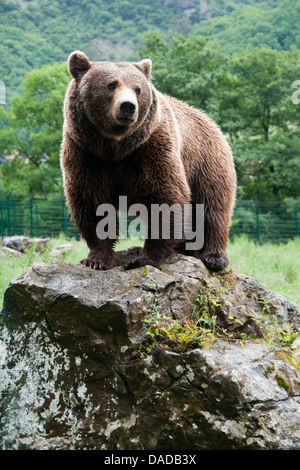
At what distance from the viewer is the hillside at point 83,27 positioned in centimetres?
2955

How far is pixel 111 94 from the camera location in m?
4.12

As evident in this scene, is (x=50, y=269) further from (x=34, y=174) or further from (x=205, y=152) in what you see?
(x=34, y=174)

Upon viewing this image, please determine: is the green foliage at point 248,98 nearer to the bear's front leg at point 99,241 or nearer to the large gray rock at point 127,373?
the bear's front leg at point 99,241

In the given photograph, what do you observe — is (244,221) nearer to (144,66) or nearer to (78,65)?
(144,66)

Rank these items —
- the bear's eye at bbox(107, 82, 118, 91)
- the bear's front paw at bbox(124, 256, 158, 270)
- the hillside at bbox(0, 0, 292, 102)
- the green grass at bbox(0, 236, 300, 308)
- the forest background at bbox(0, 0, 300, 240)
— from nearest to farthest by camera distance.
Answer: the bear's eye at bbox(107, 82, 118, 91) < the bear's front paw at bbox(124, 256, 158, 270) < the green grass at bbox(0, 236, 300, 308) < the forest background at bbox(0, 0, 300, 240) < the hillside at bbox(0, 0, 292, 102)

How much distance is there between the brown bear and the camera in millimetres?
4176

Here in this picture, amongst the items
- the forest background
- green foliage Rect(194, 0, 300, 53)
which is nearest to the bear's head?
the forest background

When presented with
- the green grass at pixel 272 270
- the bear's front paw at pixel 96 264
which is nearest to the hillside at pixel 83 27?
the green grass at pixel 272 270

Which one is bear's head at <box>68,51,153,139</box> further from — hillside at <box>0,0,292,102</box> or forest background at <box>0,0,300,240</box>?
hillside at <box>0,0,292,102</box>

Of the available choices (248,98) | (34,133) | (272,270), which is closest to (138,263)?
(272,270)

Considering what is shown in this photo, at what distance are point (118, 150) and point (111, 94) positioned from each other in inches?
17.8

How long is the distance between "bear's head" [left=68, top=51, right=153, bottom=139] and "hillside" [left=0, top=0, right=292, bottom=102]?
20.3 m

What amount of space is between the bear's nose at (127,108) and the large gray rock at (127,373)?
1.21 m
